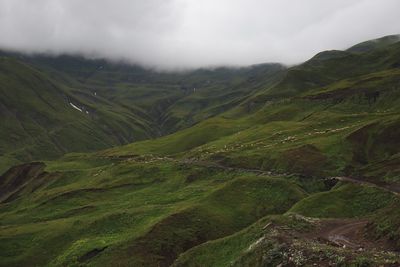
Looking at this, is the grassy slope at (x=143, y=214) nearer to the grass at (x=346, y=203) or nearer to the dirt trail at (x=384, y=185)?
the grass at (x=346, y=203)

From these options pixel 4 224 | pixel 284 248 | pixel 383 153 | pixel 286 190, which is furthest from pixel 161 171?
pixel 284 248

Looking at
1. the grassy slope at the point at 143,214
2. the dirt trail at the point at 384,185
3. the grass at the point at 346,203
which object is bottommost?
the grassy slope at the point at 143,214

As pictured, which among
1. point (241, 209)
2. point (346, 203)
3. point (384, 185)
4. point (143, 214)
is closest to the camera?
point (346, 203)

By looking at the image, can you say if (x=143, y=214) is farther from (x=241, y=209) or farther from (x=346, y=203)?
(x=346, y=203)

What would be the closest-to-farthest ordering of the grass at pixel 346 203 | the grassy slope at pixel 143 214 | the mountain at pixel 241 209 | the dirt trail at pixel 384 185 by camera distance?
the mountain at pixel 241 209, the grass at pixel 346 203, the dirt trail at pixel 384 185, the grassy slope at pixel 143 214

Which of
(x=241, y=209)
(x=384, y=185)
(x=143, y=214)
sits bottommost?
(x=241, y=209)

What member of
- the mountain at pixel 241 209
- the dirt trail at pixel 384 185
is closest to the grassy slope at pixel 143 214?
the mountain at pixel 241 209

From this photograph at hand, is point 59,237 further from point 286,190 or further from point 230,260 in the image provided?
point 230,260

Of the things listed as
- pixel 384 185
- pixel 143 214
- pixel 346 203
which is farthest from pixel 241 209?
pixel 384 185

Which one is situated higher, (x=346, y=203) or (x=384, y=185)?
(x=384, y=185)

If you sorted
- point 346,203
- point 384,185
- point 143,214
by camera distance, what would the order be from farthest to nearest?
point 143,214 → point 384,185 → point 346,203

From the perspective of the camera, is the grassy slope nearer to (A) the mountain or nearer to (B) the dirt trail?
(A) the mountain

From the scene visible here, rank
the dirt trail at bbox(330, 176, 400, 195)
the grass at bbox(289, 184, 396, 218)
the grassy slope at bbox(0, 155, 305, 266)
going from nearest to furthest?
1. the grass at bbox(289, 184, 396, 218)
2. the dirt trail at bbox(330, 176, 400, 195)
3. the grassy slope at bbox(0, 155, 305, 266)

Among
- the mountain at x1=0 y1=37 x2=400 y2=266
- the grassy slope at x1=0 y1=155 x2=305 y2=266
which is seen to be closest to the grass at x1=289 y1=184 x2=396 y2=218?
the mountain at x1=0 y1=37 x2=400 y2=266
